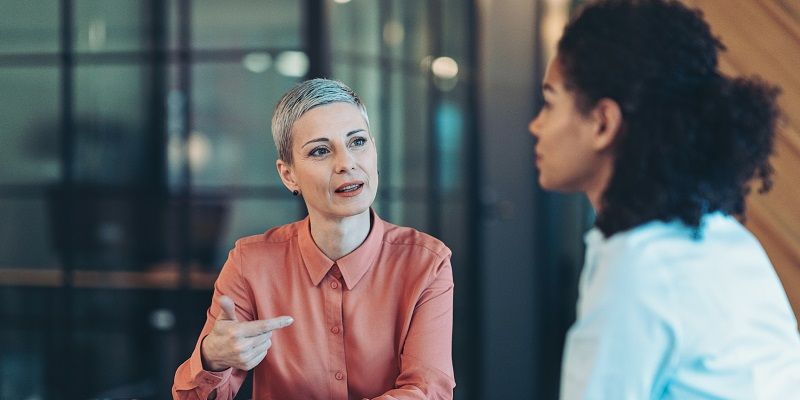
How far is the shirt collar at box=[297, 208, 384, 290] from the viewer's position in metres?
1.76

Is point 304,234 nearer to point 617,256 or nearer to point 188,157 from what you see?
point 617,256

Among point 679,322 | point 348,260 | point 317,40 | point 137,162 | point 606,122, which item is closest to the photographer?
point 679,322

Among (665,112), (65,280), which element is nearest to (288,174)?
(665,112)

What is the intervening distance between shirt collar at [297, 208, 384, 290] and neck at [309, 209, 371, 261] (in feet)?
0.05

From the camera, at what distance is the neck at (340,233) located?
1779 millimetres

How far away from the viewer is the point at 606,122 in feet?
4.03

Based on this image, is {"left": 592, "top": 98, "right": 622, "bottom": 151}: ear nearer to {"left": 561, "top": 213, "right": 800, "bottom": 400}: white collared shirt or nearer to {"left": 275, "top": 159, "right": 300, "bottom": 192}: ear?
{"left": 561, "top": 213, "right": 800, "bottom": 400}: white collared shirt

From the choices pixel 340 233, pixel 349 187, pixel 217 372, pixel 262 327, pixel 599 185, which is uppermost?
pixel 599 185

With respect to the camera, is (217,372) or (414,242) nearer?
(217,372)

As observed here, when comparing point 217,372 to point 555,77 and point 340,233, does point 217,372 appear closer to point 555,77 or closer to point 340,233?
point 340,233

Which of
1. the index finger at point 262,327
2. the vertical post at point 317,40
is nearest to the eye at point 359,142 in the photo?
the index finger at point 262,327

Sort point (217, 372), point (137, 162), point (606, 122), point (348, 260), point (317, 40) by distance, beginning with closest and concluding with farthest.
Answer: point (606, 122), point (217, 372), point (348, 260), point (317, 40), point (137, 162)

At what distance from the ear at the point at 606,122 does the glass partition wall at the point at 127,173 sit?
115 inches

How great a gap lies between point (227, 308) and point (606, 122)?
74 cm
